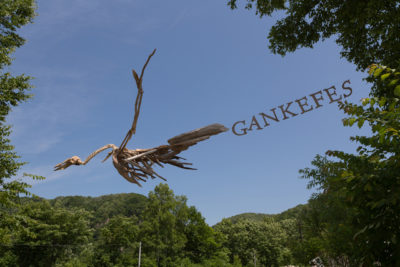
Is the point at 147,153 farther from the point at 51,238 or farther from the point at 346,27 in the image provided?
the point at 51,238

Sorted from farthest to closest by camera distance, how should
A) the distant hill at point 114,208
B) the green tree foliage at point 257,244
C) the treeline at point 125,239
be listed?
the distant hill at point 114,208
the green tree foliage at point 257,244
the treeline at point 125,239

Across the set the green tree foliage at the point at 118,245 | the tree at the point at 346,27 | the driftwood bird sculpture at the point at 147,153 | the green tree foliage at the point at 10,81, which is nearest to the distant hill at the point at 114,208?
the green tree foliage at the point at 118,245

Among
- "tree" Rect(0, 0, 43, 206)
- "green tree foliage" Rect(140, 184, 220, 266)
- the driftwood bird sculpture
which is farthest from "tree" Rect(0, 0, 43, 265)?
"green tree foliage" Rect(140, 184, 220, 266)

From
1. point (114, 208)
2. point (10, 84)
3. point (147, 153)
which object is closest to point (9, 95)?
point (10, 84)

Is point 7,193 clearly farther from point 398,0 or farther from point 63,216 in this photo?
point 63,216

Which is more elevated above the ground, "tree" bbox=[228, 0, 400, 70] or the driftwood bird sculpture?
"tree" bbox=[228, 0, 400, 70]

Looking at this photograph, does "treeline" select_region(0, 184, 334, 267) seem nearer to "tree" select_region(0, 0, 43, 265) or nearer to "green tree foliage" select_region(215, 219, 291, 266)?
"green tree foliage" select_region(215, 219, 291, 266)

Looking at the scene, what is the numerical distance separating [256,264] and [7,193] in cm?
3624

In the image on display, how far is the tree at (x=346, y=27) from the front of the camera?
19.7ft

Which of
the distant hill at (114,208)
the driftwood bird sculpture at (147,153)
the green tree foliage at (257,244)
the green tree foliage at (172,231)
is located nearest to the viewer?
the driftwood bird sculpture at (147,153)

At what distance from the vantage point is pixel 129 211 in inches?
2682

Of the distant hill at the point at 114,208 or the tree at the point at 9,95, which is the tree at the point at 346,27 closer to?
the tree at the point at 9,95

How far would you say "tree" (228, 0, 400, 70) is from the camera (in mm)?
6008

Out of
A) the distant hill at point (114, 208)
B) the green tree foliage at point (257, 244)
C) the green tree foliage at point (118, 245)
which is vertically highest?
the distant hill at point (114, 208)
